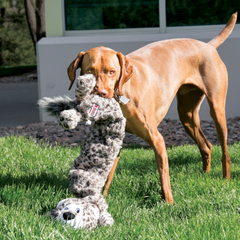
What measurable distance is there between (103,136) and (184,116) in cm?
178

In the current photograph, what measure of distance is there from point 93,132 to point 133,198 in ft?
2.74

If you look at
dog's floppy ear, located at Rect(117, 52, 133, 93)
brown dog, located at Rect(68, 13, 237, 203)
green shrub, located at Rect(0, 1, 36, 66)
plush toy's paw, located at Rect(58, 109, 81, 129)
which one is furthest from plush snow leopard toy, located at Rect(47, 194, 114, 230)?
green shrub, located at Rect(0, 1, 36, 66)

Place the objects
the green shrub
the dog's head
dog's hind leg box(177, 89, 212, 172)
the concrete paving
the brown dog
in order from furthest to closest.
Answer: the green shrub < the concrete paving < dog's hind leg box(177, 89, 212, 172) < the brown dog < the dog's head

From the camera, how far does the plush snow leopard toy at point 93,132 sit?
2.26 meters

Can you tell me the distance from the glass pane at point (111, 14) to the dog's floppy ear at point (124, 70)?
4.50m

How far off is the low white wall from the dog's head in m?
4.06

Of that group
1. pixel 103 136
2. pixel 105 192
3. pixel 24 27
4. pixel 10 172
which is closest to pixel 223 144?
pixel 105 192

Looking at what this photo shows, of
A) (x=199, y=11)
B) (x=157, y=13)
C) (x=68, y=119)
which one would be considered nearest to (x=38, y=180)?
(x=68, y=119)

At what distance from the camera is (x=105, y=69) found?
2.46 meters

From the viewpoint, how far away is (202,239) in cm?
206

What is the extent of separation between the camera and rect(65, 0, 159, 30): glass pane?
6.77m

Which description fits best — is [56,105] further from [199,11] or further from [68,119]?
[199,11]

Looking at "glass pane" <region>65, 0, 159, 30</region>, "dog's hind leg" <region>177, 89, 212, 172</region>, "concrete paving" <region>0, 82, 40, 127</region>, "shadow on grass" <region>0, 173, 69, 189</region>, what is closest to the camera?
"shadow on grass" <region>0, 173, 69, 189</region>

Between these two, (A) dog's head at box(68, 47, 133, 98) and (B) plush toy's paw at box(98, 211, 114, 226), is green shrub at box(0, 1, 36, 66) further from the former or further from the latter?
(B) plush toy's paw at box(98, 211, 114, 226)
